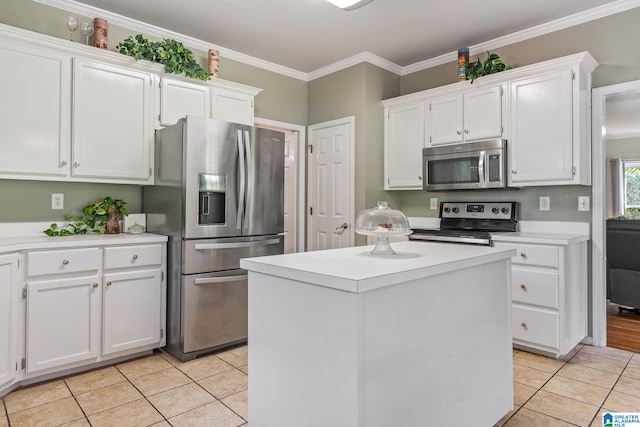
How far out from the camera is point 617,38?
9.93 ft

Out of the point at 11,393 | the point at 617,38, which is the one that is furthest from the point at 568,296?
the point at 11,393

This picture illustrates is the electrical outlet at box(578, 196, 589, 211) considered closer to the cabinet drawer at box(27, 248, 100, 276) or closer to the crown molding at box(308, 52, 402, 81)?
the crown molding at box(308, 52, 402, 81)

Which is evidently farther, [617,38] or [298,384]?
[617,38]

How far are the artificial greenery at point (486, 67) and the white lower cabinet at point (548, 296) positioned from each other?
151 cm

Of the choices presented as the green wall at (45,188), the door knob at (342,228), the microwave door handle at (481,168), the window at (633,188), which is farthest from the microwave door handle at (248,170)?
the window at (633,188)

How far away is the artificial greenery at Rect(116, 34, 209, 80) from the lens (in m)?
3.04

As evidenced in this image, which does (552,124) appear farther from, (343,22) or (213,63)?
(213,63)

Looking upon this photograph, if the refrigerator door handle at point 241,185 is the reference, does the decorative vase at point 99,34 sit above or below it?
above

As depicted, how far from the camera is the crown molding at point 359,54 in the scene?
3.00 meters

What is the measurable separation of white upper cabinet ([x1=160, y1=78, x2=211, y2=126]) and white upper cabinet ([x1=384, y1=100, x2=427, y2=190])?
187cm

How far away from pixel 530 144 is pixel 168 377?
3.20 m

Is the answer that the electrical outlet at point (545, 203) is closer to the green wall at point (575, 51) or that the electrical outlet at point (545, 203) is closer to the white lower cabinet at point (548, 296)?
the green wall at point (575, 51)

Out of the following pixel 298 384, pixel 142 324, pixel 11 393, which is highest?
pixel 298 384

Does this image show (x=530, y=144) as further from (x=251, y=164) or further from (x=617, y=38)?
(x=251, y=164)
